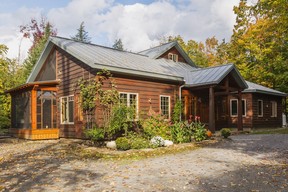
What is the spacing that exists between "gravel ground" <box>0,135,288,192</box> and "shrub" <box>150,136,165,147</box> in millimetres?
1787

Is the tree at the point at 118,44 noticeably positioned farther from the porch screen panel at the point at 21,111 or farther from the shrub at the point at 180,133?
the shrub at the point at 180,133

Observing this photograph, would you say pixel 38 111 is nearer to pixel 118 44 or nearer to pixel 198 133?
pixel 198 133

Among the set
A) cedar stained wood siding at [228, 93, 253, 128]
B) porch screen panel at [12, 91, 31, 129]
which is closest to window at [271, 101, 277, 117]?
cedar stained wood siding at [228, 93, 253, 128]

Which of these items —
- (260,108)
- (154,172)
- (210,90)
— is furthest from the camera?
(260,108)

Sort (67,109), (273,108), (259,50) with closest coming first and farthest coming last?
(67,109)
(273,108)
(259,50)

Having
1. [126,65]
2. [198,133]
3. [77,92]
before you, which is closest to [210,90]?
[198,133]

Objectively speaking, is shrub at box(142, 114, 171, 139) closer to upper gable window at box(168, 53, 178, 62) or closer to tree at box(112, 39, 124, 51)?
upper gable window at box(168, 53, 178, 62)

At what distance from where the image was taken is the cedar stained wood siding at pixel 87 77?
13992mm

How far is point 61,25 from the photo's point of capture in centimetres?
3947

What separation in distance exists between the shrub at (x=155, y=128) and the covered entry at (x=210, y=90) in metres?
4.11

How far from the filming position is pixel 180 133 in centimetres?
1312

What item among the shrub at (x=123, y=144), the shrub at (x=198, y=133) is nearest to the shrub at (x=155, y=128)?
the shrub at (x=198, y=133)

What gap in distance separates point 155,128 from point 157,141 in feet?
3.09

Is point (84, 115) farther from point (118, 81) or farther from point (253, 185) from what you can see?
point (253, 185)
